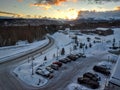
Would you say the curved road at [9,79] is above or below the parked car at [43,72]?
below

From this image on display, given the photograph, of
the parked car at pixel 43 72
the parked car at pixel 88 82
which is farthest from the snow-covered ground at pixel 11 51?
the parked car at pixel 88 82

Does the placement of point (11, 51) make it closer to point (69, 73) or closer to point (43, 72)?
point (43, 72)

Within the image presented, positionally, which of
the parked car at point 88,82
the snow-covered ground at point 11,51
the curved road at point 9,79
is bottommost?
the snow-covered ground at point 11,51

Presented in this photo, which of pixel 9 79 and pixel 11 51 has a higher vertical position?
pixel 9 79

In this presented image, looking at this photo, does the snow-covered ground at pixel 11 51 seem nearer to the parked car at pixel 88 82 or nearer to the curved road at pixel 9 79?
the curved road at pixel 9 79

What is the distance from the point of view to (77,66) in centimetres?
3656

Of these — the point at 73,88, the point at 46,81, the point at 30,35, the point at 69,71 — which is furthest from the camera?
the point at 30,35

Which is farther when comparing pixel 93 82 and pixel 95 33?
pixel 95 33

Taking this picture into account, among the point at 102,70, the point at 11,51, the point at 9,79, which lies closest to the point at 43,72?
the point at 9,79

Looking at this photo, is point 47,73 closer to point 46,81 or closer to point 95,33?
point 46,81

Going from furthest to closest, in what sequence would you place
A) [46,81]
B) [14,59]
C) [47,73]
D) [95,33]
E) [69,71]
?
1. [95,33]
2. [14,59]
3. [69,71]
4. [47,73]
5. [46,81]

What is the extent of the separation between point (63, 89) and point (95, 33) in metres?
66.3

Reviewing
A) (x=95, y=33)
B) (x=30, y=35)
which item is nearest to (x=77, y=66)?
(x=95, y=33)

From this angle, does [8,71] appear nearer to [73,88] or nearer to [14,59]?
[14,59]
